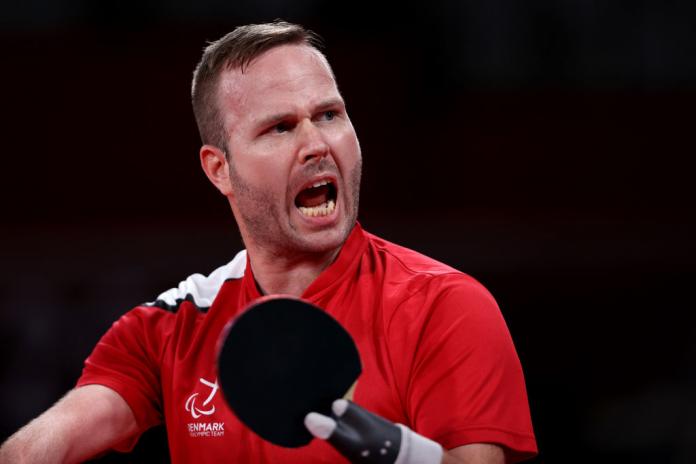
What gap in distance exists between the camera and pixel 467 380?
2076 mm

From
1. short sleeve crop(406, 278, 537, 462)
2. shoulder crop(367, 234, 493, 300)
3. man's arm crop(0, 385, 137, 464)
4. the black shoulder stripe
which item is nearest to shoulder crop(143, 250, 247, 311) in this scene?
the black shoulder stripe

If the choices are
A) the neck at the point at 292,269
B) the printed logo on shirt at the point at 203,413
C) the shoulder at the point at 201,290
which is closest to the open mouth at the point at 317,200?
the neck at the point at 292,269

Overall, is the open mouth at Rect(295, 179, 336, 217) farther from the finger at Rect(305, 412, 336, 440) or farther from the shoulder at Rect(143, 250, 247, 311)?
the finger at Rect(305, 412, 336, 440)

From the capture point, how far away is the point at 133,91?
5.57m

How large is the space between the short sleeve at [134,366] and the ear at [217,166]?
1.22 feet

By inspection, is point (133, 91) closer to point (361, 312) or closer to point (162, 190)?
point (162, 190)

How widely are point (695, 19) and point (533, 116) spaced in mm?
1166

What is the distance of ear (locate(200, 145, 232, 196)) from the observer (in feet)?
8.18

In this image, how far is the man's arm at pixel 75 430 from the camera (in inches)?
90.3

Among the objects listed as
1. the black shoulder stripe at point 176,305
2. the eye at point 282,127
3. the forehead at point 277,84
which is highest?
the forehead at point 277,84

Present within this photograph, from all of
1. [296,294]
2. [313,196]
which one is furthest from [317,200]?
[296,294]

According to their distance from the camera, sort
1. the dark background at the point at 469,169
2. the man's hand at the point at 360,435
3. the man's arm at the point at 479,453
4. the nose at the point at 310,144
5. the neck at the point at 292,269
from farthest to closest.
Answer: the dark background at the point at 469,169 → the neck at the point at 292,269 → the nose at the point at 310,144 → the man's arm at the point at 479,453 → the man's hand at the point at 360,435

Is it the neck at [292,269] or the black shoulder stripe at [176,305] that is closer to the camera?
the neck at [292,269]

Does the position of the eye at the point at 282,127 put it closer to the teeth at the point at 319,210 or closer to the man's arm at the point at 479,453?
the teeth at the point at 319,210
